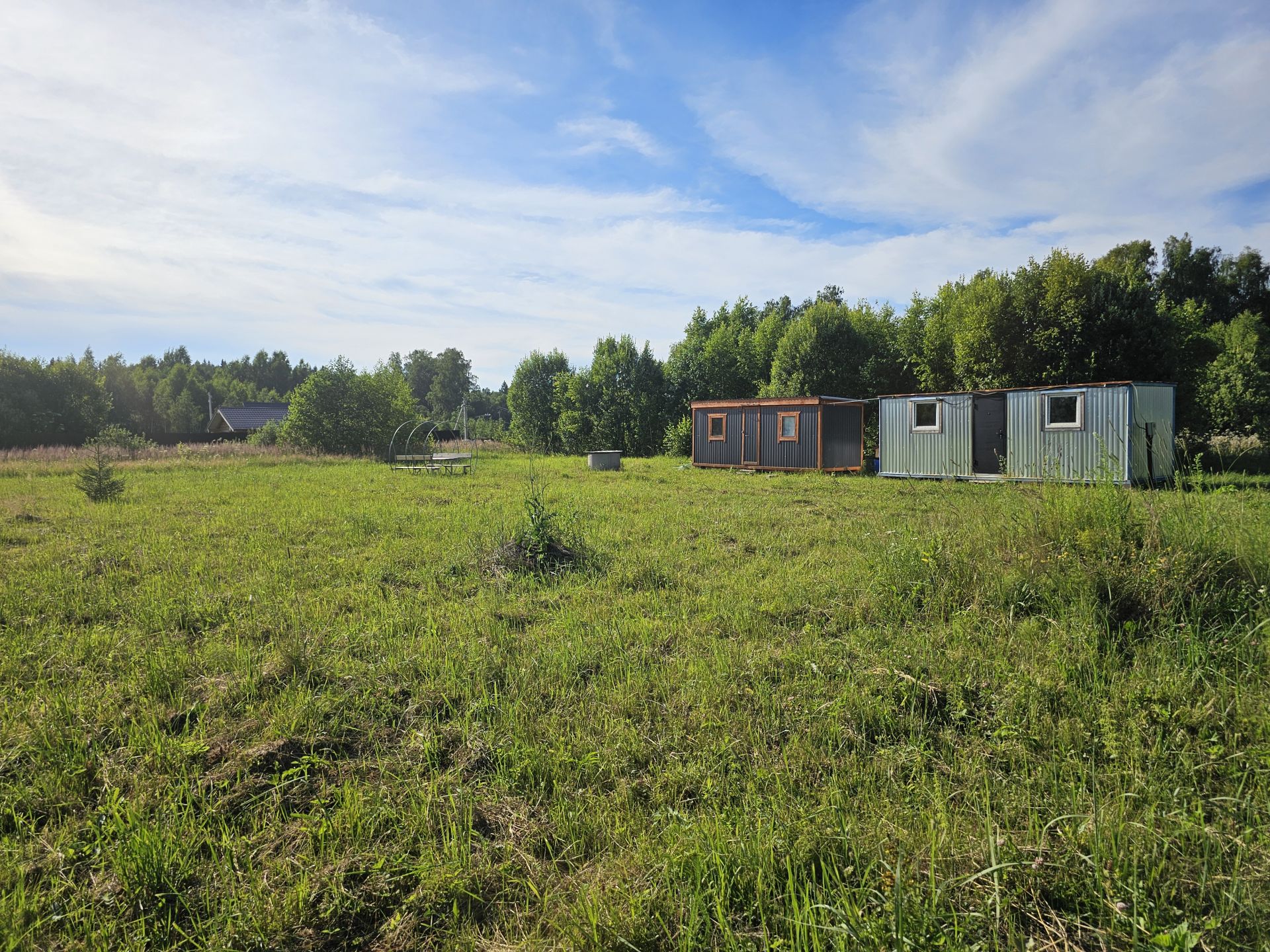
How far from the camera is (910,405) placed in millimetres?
17078

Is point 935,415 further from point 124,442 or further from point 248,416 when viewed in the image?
point 248,416

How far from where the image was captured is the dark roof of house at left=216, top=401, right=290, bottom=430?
44438 millimetres

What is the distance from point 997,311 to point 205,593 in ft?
77.6

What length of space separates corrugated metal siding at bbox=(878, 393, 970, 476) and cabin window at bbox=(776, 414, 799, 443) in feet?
8.31

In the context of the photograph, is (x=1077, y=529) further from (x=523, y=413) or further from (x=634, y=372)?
(x=523, y=413)

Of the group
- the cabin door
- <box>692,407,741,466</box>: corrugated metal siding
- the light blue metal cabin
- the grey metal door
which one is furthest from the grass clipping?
<box>692,407,741,466</box>: corrugated metal siding

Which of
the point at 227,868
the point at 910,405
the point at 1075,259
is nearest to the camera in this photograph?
the point at 227,868

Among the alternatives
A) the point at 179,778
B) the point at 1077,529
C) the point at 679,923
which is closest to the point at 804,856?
the point at 679,923

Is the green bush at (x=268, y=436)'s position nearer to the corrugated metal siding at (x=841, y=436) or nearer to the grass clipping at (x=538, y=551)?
the corrugated metal siding at (x=841, y=436)

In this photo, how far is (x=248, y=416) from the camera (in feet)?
151

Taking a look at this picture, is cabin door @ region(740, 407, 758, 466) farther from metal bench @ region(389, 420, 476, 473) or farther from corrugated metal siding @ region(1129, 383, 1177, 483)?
corrugated metal siding @ region(1129, 383, 1177, 483)

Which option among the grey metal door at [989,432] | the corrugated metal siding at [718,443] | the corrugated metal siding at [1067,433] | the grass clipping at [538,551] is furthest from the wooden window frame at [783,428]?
the grass clipping at [538,551]

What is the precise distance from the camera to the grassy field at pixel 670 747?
198 cm

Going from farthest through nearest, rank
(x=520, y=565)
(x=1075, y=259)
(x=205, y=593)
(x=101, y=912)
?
(x=1075, y=259)
(x=520, y=565)
(x=205, y=593)
(x=101, y=912)
